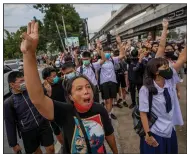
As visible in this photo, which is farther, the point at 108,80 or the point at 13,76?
the point at 108,80

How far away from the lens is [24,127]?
9.02 feet

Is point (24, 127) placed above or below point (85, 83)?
below

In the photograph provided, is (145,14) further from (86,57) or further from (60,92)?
(60,92)

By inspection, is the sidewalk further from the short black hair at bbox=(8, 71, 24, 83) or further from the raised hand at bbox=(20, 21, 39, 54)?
the raised hand at bbox=(20, 21, 39, 54)

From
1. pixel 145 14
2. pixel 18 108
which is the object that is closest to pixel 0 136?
pixel 18 108

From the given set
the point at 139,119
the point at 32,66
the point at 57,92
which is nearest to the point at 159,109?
the point at 139,119

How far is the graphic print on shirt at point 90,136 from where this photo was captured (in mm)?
1484

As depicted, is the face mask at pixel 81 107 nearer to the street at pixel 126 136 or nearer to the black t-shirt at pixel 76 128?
the black t-shirt at pixel 76 128

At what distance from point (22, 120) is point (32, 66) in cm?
167

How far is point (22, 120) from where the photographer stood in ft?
8.98

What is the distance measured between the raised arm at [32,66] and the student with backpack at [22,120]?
4.63 ft

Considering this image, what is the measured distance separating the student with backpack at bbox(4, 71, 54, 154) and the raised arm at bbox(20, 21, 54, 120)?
1412mm

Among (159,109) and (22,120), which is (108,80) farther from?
(159,109)

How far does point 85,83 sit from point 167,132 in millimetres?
1040
